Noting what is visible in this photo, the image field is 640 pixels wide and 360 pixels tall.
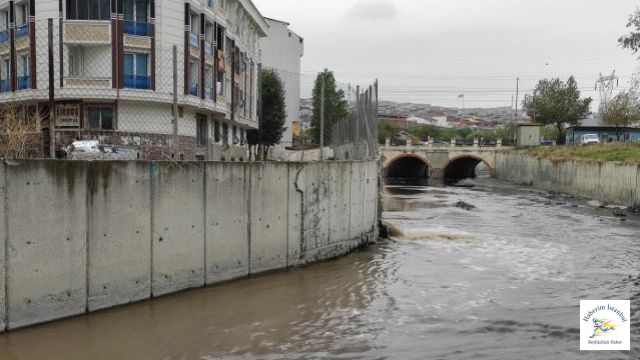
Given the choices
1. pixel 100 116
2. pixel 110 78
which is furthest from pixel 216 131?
pixel 110 78

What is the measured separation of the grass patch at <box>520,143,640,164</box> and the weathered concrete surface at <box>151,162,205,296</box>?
1166 inches

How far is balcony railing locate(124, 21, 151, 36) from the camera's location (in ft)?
100.0

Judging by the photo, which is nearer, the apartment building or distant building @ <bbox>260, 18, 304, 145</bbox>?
the apartment building

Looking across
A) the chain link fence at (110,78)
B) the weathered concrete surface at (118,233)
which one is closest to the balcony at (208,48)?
the chain link fence at (110,78)

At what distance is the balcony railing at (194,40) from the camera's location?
110 feet

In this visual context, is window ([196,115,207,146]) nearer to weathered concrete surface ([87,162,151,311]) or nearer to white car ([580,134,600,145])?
weathered concrete surface ([87,162,151,311])

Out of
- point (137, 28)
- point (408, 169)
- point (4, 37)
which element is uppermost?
point (137, 28)

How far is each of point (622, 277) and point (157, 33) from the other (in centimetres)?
2650

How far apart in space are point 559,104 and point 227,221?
3008 inches

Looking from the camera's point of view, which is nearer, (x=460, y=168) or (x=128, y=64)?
(x=128, y=64)

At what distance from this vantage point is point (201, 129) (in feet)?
117

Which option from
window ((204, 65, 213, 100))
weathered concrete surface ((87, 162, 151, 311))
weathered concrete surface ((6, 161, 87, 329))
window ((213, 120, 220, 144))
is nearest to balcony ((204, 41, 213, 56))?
window ((204, 65, 213, 100))

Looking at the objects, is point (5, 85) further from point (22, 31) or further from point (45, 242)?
point (45, 242)

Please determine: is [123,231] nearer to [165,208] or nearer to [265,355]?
[165,208]
